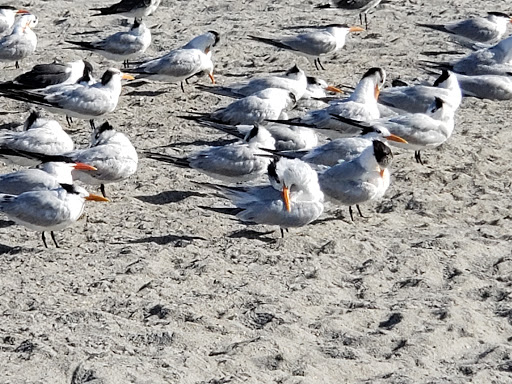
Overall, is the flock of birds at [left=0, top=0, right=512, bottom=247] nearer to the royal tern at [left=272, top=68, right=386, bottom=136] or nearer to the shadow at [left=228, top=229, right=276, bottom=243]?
the royal tern at [left=272, top=68, right=386, bottom=136]

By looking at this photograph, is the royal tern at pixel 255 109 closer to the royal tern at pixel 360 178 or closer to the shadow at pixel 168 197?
the shadow at pixel 168 197

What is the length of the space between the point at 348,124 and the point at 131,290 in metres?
2.99

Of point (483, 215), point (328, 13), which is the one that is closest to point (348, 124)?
point (483, 215)

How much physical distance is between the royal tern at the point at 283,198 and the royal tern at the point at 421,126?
4.22ft

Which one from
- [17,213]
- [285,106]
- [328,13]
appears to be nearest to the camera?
[17,213]

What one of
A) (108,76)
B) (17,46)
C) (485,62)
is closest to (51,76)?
(108,76)

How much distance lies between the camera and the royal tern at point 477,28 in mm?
11742

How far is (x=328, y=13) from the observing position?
43.4 feet

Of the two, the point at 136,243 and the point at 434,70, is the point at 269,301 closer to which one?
the point at 136,243

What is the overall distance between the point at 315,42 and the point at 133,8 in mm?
2417

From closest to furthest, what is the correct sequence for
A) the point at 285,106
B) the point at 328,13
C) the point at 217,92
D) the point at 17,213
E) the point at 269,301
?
the point at 269,301 < the point at 17,213 < the point at 285,106 < the point at 217,92 < the point at 328,13

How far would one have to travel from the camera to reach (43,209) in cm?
672

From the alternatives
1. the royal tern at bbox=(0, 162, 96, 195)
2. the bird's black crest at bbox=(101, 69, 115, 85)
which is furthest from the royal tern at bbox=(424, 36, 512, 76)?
the royal tern at bbox=(0, 162, 96, 195)

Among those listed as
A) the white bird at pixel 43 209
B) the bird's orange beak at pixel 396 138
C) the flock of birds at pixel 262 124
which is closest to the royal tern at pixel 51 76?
the flock of birds at pixel 262 124
